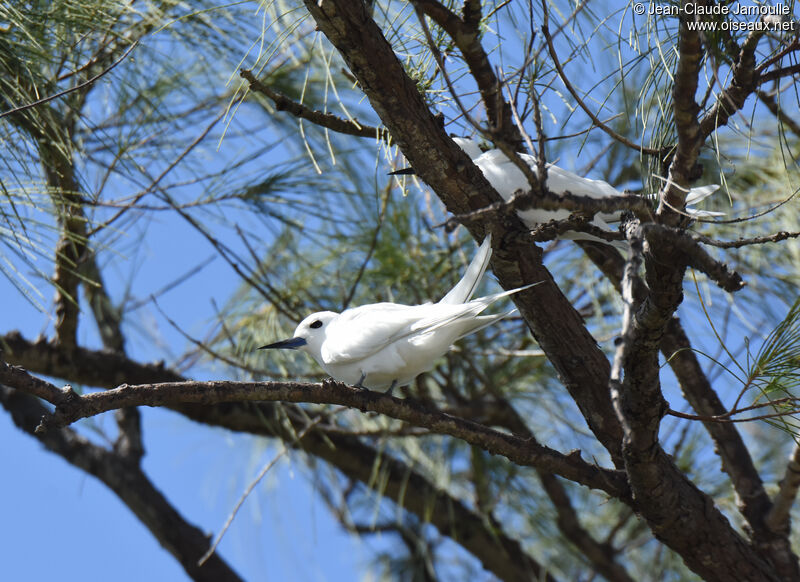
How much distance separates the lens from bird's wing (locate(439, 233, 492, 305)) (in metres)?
1.44

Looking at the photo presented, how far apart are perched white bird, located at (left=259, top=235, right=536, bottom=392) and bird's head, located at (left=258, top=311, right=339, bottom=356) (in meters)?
0.07

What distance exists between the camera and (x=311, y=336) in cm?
197

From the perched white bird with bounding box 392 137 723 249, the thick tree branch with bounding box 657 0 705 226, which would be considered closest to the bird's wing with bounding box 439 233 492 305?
the perched white bird with bounding box 392 137 723 249

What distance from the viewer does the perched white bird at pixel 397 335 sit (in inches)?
63.3

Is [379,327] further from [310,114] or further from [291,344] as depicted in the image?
[310,114]

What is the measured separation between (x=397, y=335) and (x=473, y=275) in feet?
0.78

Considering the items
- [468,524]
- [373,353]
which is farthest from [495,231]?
[468,524]

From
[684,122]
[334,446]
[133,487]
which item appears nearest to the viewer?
[684,122]

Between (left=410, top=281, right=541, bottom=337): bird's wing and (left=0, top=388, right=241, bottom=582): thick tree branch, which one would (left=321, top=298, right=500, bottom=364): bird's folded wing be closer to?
(left=410, top=281, right=541, bottom=337): bird's wing

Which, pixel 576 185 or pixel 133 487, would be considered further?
pixel 133 487

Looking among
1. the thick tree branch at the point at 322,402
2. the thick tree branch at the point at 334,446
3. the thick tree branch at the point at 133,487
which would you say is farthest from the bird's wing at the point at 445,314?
the thick tree branch at the point at 133,487

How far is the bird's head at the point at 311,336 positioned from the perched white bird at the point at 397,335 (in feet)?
0.22

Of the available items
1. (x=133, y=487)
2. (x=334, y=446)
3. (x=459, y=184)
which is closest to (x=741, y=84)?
(x=459, y=184)

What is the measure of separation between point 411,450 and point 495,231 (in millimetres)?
1616
